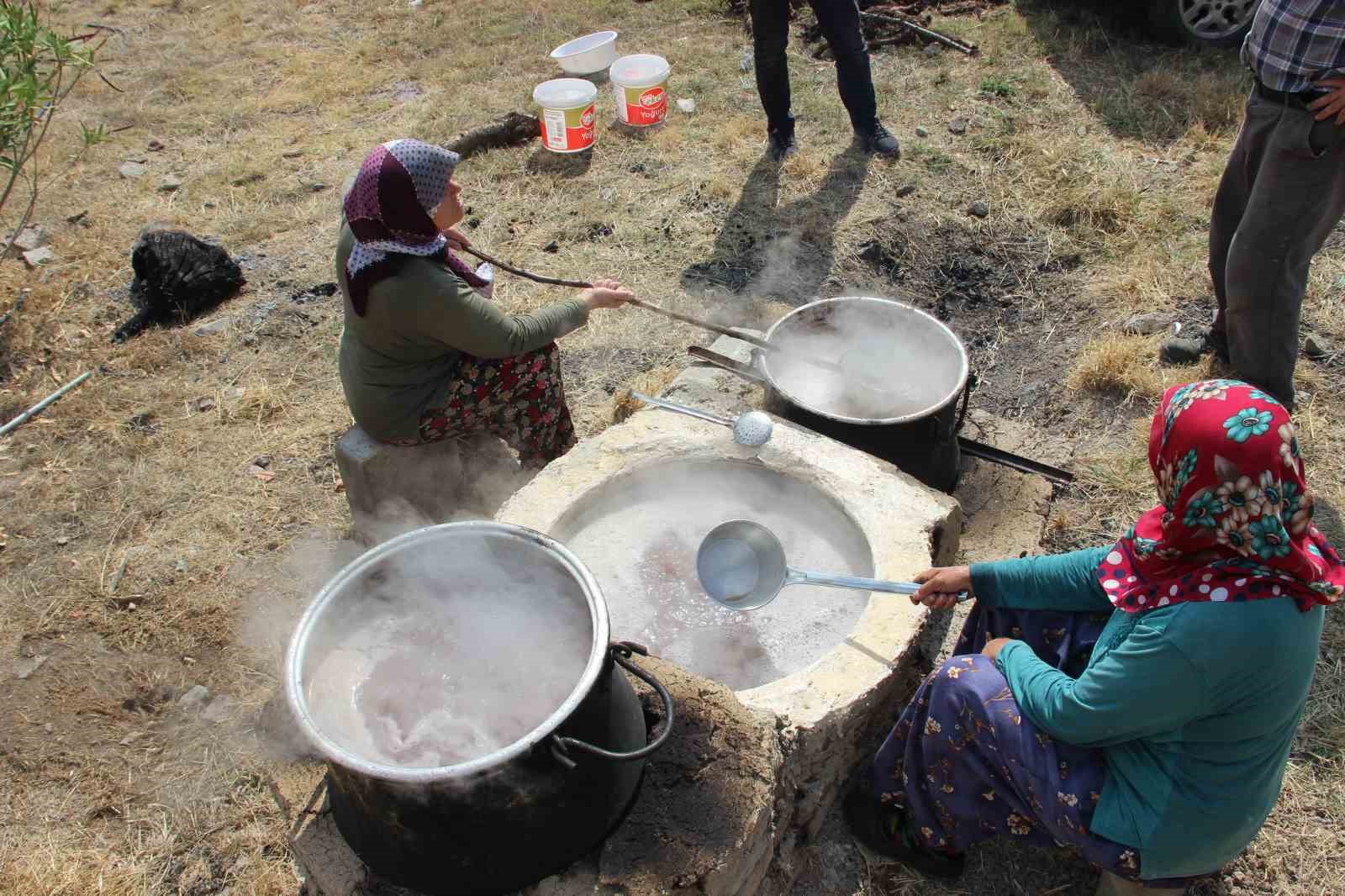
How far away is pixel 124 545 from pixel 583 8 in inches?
269

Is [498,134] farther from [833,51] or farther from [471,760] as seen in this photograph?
[471,760]

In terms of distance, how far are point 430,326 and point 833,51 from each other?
13.2 ft

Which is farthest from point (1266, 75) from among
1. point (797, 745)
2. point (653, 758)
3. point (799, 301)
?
point (653, 758)

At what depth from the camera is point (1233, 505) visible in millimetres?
1840

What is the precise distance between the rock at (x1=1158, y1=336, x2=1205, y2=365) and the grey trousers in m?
0.26

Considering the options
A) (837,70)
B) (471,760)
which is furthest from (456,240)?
(837,70)

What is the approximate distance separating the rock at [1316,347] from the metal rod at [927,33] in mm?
3981

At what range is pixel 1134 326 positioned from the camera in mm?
4738

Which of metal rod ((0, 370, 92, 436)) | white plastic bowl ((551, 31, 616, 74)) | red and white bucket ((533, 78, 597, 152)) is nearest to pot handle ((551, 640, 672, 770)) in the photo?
metal rod ((0, 370, 92, 436))

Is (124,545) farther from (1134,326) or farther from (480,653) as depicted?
(1134,326)

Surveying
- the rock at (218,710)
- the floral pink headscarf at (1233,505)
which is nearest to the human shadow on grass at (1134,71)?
the floral pink headscarf at (1233,505)

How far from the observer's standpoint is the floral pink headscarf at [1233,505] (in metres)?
1.81

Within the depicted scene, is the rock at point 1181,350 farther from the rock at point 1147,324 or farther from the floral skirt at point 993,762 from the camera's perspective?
the floral skirt at point 993,762

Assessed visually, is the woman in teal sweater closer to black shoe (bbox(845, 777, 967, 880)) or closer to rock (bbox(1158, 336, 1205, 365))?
black shoe (bbox(845, 777, 967, 880))
